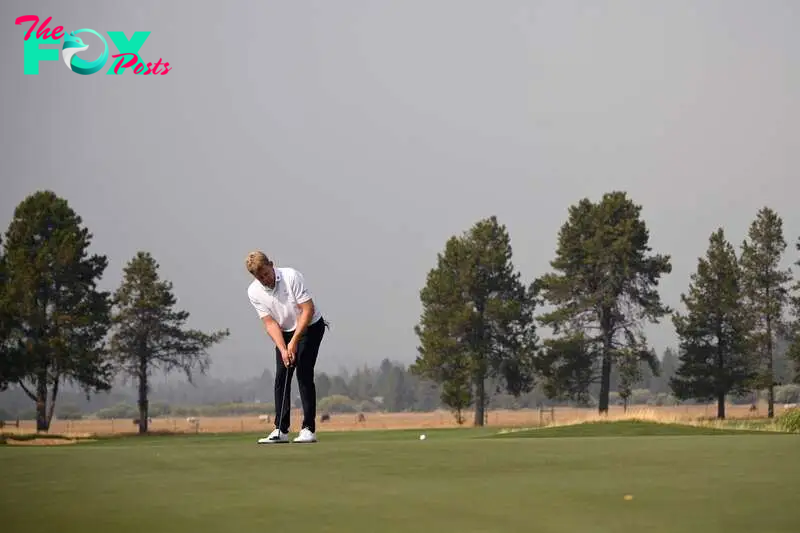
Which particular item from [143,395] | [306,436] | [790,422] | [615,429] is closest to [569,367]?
[143,395]

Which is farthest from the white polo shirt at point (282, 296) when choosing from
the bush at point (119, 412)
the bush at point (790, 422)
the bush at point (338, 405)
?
the bush at point (338, 405)

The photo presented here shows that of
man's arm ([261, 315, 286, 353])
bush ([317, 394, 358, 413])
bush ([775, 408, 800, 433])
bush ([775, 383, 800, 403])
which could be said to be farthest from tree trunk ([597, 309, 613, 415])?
bush ([317, 394, 358, 413])

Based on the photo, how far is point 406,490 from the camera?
6.65 m

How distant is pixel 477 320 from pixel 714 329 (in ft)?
51.8

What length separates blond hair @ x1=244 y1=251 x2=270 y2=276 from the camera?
446 inches

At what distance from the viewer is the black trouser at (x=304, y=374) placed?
11859 mm

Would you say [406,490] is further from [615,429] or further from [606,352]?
[606,352]

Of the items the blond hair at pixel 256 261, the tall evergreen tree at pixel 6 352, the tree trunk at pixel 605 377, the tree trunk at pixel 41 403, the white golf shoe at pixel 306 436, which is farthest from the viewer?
the tree trunk at pixel 605 377

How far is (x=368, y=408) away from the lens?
178 m

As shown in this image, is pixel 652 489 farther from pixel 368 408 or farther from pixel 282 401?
pixel 368 408

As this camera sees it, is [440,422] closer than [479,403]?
No

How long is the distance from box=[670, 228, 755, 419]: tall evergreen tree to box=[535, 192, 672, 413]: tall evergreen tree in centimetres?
315

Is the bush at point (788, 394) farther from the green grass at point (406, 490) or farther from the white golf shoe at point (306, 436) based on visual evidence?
the green grass at point (406, 490)

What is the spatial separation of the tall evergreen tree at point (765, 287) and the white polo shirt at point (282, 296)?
63.4m
